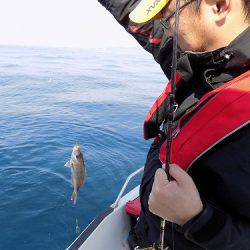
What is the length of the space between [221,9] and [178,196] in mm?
836

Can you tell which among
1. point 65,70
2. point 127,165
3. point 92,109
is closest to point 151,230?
point 127,165

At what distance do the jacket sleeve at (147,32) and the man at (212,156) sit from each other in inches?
35.2

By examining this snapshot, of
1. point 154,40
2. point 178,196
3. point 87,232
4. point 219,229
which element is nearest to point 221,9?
A: point 178,196

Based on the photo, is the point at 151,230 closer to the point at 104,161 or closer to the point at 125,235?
the point at 125,235

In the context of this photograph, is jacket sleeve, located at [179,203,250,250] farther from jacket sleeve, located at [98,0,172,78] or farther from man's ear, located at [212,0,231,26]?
jacket sleeve, located at [98,0,172,78]

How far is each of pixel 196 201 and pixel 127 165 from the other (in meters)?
6.74

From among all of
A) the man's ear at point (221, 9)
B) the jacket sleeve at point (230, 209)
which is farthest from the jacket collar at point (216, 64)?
the jacket sleeve at point (230, 209)

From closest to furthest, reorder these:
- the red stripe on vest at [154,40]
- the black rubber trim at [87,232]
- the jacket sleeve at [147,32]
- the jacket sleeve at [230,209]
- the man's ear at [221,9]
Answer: the jacket sleeve at [230,209], the man's ear at [221,9], the jacket sleeve at [147,32], the red stripe on vest at [154,40], the black rubber trim at [87,232]

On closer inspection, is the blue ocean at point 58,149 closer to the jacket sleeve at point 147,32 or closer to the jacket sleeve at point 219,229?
the jacket sleeve at point 147,32

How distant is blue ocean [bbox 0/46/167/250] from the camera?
18.2ft

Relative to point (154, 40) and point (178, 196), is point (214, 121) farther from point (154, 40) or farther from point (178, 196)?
point (154, 40)

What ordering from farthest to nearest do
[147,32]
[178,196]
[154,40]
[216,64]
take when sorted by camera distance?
[147,32], [154,40], [216,64], [178,196]

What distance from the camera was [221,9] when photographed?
1.41 metres

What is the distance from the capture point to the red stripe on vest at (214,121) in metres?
1.27
